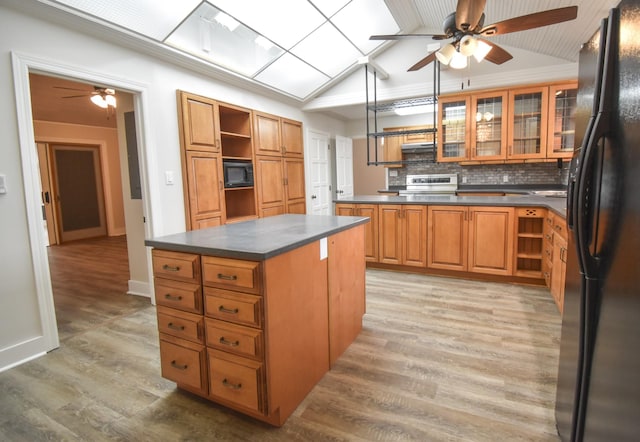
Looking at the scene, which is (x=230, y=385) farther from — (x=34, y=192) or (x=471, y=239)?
(x=471, y=239)

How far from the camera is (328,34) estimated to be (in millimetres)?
4168

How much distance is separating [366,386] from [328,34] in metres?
3.97

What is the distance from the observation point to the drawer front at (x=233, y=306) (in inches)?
57.5

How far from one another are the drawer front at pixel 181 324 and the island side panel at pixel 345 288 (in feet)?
2.47

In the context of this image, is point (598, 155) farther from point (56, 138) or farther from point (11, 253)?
point (56, 138)

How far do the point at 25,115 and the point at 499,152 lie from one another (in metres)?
5.15

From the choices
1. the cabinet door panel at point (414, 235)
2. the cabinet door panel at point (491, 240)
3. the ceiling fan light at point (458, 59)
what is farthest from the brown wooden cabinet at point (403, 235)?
the ceiling fan light at point (458, 59)

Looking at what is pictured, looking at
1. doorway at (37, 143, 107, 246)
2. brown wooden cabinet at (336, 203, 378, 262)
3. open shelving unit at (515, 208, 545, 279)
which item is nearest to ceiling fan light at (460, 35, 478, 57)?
open shelving unit at (515, 208, 545, 279)

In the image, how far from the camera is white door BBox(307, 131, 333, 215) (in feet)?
19.3

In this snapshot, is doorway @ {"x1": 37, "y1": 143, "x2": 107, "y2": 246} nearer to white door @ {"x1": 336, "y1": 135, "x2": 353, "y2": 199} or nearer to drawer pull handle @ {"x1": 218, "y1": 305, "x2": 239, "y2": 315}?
white door @ {"x1": 336, "y1": 135, "x2": 353, "y2": 199}

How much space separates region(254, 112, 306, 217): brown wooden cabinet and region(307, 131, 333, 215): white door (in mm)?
353

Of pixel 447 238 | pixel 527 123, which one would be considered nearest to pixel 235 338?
pixel 447 238

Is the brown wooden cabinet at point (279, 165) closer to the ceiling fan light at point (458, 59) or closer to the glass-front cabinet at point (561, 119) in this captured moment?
the ceiling fan light at point (458, 59)

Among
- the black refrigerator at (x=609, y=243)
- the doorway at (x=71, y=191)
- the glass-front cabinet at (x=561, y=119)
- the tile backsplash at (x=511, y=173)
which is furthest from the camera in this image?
the doorway at (x=71, y=191)
